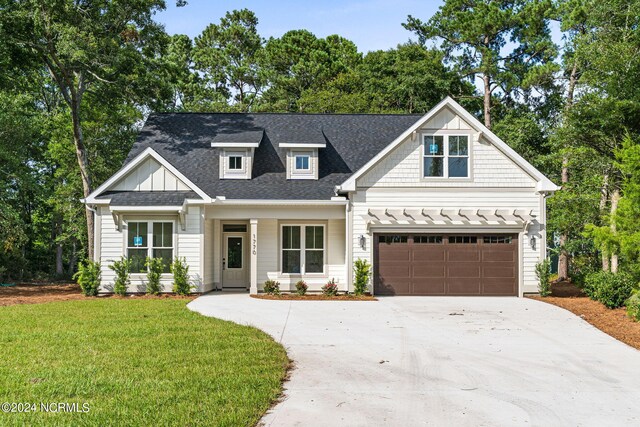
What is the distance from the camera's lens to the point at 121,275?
56.6 feet

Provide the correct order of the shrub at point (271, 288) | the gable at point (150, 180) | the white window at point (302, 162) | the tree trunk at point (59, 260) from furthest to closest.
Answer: the tree trunk at point (59, 260), the white window at point (302, 162), the gable at point (150, 180), the shrub at point (271, 288)

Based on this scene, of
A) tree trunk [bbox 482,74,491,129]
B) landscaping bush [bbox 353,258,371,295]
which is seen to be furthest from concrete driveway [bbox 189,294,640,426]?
tree trunk [bbox 482,74,491,129]

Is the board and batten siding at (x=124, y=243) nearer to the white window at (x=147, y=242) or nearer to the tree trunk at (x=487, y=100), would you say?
the white window at (x=147, y=242)

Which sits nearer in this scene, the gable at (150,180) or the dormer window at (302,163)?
the gable at (150,180)

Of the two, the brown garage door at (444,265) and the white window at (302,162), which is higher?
the white window at (302,162)

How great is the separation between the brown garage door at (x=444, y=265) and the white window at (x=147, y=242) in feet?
21.7

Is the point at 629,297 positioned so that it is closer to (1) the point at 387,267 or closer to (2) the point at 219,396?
(1) the point at 387,267

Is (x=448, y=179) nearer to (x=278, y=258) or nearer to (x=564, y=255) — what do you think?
(x=278, y=258)

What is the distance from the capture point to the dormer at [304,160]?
19531 millimetres

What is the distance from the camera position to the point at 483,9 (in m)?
32.8

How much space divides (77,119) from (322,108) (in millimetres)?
16418

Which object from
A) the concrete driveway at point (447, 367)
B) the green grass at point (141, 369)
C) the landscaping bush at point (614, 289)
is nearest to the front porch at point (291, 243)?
the concrete driveway at point (447, 367)

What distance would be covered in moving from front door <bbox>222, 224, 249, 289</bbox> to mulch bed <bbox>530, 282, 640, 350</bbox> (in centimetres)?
961

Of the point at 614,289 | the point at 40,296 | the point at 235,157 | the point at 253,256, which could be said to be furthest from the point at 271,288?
the point at 614,289
